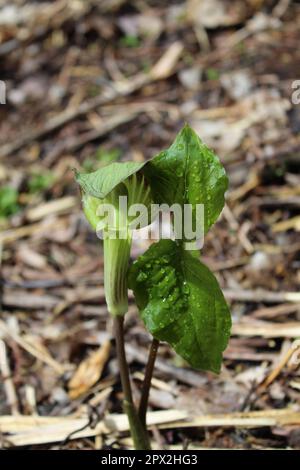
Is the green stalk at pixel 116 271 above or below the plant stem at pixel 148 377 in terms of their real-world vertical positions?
above

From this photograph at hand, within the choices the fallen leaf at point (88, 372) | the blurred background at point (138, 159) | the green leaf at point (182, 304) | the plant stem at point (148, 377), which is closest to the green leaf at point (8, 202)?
the blurred background at point (138, 159)

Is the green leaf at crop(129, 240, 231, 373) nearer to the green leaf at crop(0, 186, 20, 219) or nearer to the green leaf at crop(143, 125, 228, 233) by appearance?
the green leaf at crop(143, 125, 228, 233)

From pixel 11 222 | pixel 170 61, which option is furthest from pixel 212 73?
pixel 11 222

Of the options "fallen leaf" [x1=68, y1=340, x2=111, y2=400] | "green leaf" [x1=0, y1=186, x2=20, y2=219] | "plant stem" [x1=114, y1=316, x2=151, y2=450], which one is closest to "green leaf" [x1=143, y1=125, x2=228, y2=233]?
"plant stem" [x1=114, y1=316, x2=151, y2=450]

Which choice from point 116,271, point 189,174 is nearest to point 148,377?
point 116,271

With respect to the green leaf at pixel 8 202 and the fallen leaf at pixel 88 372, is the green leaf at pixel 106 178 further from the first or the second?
the green leaf at pixel 8 202
